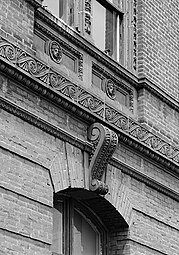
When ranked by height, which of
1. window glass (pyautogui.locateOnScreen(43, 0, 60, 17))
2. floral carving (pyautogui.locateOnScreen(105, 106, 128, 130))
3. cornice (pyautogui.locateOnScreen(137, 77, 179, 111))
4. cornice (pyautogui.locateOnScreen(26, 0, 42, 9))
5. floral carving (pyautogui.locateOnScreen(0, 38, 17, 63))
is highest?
window glass (pyautogui.locateOnScreen(43, 0, 60, 17))

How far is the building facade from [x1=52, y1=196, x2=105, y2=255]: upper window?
0.02 m

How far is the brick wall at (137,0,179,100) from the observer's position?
611 inches

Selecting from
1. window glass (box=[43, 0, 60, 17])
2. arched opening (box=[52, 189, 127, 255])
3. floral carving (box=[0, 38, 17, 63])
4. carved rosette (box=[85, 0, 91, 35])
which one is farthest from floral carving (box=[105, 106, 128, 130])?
floral carving (box=[0, 38, 17, 63])

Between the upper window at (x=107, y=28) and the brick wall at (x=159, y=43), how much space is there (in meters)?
0.41

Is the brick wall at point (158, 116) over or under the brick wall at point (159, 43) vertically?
under

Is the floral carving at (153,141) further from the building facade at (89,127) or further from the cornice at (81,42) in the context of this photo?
the cornice at (81,42)

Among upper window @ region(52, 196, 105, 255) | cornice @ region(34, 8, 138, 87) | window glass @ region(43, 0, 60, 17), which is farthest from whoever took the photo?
window glass @ region(43, 0, 60, 17)

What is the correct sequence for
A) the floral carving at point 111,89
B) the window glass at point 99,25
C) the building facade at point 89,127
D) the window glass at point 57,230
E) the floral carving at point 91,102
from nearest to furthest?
1. the building facade at point 89,127
2. the window glass at point 57,230
3. the floral carving at point 91,102
4. the floral carving at point 111,89
5. the window glass at point 99,25

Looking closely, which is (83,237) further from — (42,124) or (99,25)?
(99,25)

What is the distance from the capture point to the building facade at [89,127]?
11.7m

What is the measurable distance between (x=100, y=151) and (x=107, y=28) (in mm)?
2962

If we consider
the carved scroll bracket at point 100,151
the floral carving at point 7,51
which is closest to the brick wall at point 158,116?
the carved scroll bracket at point 100,151

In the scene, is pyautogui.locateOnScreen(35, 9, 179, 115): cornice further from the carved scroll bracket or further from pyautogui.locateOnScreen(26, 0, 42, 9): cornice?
the carved scroll bracket

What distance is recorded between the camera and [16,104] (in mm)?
11711
